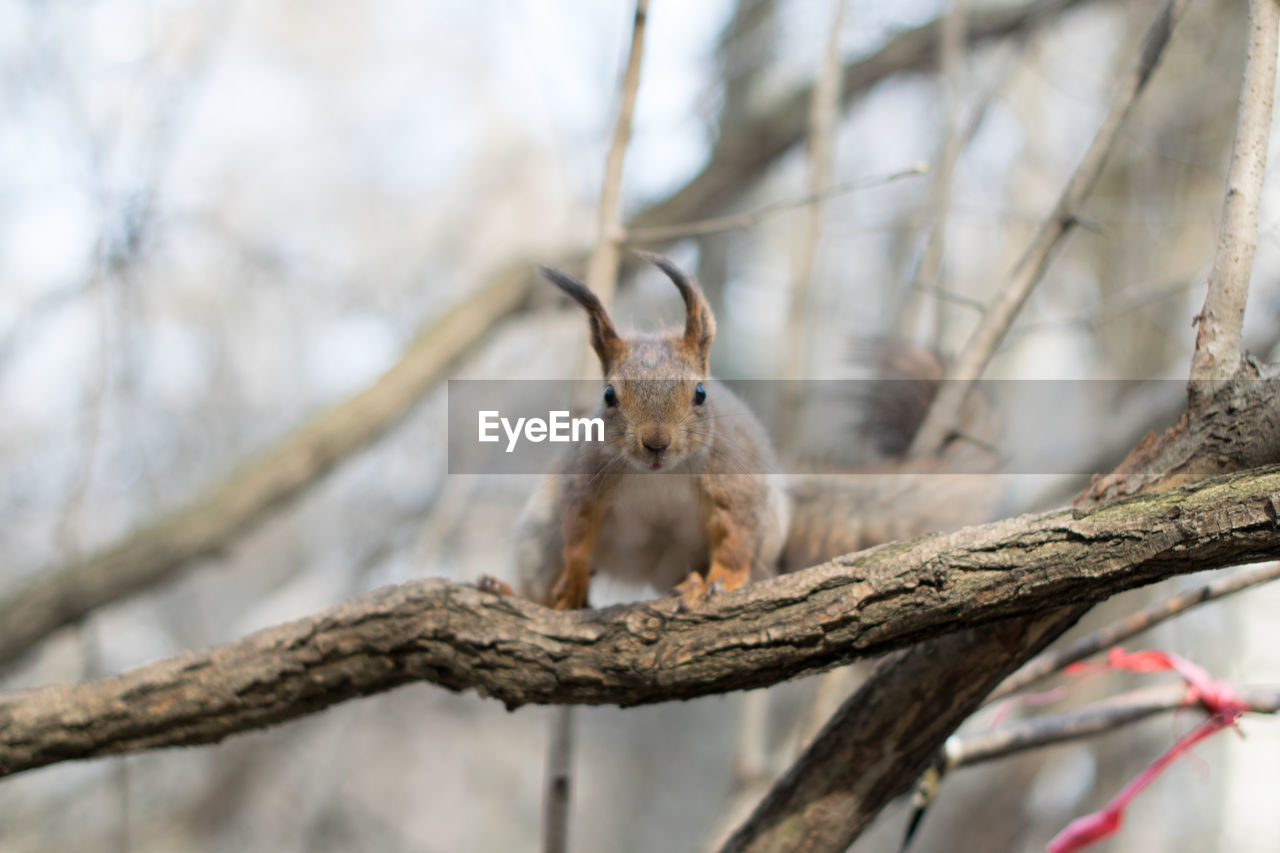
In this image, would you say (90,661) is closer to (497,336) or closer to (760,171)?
(497,336)

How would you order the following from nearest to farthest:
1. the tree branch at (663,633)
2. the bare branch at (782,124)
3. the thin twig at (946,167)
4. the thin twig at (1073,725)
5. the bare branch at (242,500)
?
the tree branch at (663,633) < the thin twig at (1073,725) < the thin twig at (946,167) < the bare branch at (242,500) < the bare branch at (782,124)

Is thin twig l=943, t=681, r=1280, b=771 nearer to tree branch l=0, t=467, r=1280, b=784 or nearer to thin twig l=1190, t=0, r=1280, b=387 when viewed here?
tree branch l=0, t=467, r=1280, b=784

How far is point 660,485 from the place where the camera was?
1446mm

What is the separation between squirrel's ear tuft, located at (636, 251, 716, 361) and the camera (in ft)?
4.25

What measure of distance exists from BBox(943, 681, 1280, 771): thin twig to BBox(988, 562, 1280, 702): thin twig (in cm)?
8

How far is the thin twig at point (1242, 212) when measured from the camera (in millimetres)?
1003

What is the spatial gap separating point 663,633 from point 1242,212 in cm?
86

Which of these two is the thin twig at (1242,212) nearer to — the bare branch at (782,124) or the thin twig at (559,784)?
the thin twig at (559,784)

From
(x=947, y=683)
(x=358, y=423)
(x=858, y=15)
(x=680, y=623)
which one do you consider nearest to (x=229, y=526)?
(x=358, y=423)

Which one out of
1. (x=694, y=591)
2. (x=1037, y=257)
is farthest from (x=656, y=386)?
(x=1037, y=257)

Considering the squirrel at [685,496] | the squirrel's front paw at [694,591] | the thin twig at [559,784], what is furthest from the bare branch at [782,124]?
the squirrel's front paw at [694,591]

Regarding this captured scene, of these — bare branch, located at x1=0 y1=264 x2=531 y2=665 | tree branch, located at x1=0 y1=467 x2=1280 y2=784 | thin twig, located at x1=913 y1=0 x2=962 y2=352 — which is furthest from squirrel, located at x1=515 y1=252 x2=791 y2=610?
bare branch, located at x1=0 y1=264 x2=531 y2=665

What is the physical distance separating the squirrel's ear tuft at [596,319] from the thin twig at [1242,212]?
79 cm

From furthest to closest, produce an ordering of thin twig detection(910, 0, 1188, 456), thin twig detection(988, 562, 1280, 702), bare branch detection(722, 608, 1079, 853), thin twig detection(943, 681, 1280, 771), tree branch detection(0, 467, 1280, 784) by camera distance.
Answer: thin twig detection(910, 0, 1188, 456) → thin twig detection(943, 681, 1280, 771) → thin twig detection(988, 562, 1280, 702) → bare branch detection(722, 608, 1079, 853) → tree branch detection(0, 467, 1280, 784)
